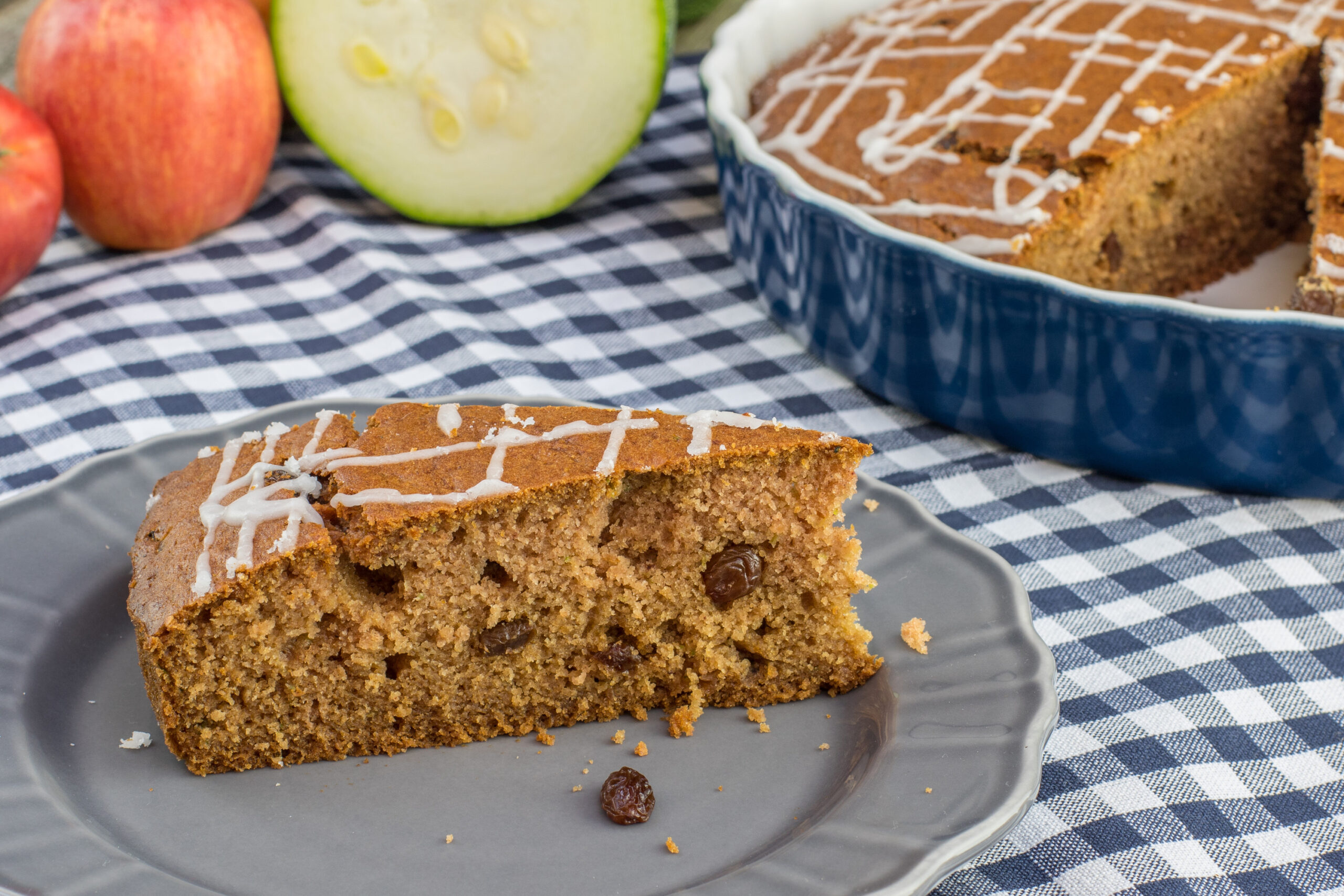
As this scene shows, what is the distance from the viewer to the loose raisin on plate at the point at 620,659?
1.99 meters

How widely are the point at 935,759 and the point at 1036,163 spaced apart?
165cm

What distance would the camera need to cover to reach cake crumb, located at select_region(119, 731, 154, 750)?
1.85 m

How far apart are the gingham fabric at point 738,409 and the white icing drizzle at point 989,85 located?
43 cm

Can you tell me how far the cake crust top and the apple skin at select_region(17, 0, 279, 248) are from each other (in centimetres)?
143

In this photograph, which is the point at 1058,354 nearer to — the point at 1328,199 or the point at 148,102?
the point at 1328,199

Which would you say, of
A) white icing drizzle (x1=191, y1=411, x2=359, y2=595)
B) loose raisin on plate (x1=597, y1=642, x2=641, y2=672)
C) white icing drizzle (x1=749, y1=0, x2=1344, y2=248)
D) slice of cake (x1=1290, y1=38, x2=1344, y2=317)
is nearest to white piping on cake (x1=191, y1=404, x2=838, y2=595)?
white icing drizzle (x1=191, y1=411, x2=359, y2=595)

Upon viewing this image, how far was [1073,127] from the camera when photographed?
9.84 ft

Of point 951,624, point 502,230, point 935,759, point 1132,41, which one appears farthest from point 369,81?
point 935,759

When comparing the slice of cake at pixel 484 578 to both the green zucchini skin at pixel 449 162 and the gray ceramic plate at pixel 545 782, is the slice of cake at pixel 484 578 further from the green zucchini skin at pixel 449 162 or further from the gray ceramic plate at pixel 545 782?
the green zucchini skin at pixel 449 162

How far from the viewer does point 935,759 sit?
170 cm

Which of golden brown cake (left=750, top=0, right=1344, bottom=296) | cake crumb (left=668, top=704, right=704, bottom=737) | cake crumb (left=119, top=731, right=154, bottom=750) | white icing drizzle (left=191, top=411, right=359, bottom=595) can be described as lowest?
cake crumb (left=668, top=704, right=704, bottom=737)

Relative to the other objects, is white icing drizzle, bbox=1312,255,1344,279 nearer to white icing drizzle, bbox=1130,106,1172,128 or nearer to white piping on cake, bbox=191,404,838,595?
white icing drizzle, bbox=1130,106,1172,128

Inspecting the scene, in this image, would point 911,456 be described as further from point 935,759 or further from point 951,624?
point 935,759

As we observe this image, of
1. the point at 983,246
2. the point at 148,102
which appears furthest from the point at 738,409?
the point at 148,102
